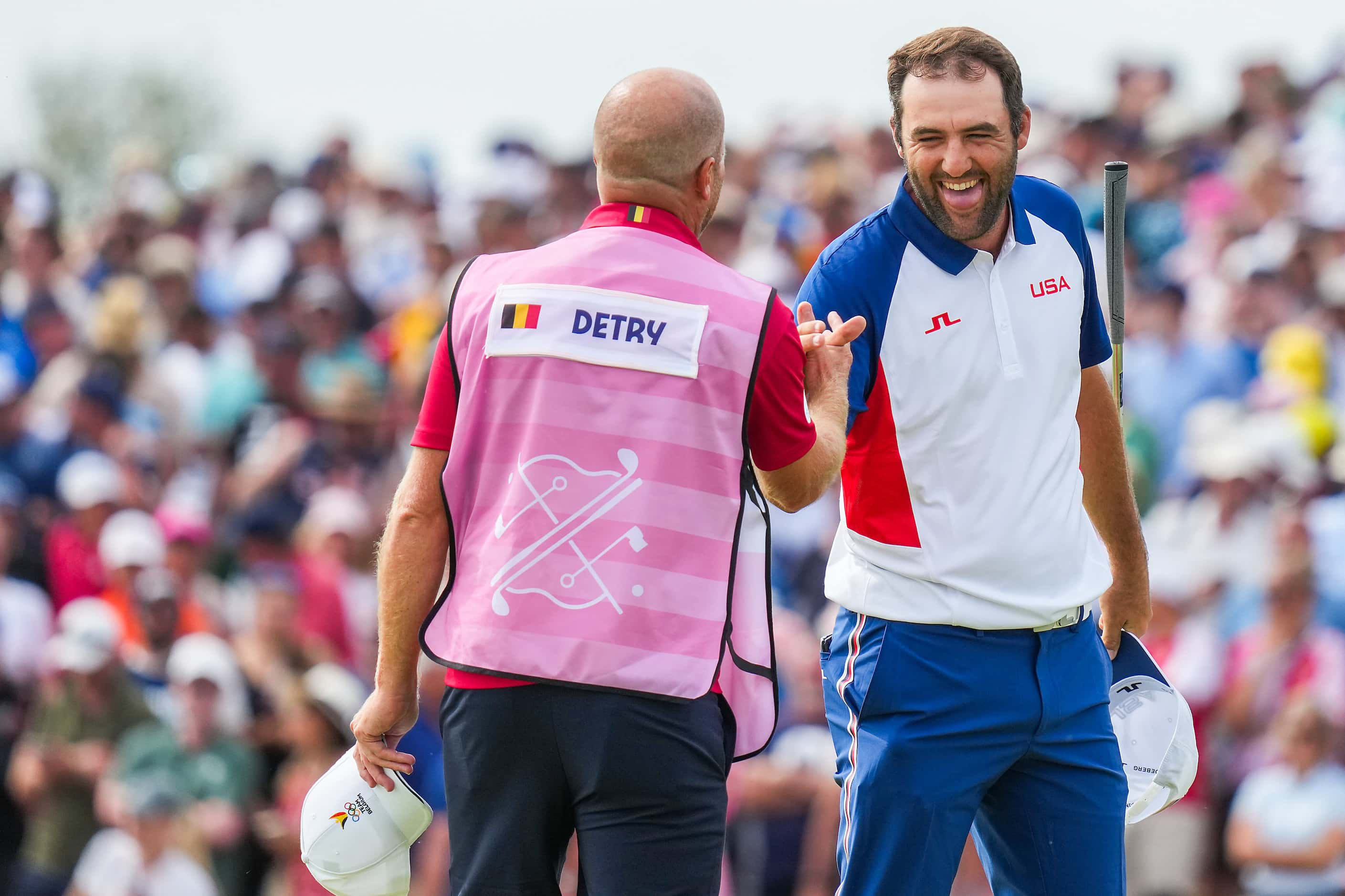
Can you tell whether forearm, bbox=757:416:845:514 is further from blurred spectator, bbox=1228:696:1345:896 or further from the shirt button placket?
blurred spectator, bbox=1228:696:1345:896

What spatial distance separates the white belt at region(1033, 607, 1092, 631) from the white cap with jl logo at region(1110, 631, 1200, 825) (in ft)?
1.05

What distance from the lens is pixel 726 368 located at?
3.31m

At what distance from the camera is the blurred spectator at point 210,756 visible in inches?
301

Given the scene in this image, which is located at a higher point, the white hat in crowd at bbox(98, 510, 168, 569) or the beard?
the beard

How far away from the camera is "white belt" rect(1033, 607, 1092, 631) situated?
11.9 feet

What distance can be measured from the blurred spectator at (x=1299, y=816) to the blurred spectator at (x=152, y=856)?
4.24 m

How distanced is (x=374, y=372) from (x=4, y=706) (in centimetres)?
263

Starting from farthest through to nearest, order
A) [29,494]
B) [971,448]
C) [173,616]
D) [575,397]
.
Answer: [29,494] < [173,616] < [971,448] < [575,397]

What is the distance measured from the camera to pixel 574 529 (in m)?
3.29

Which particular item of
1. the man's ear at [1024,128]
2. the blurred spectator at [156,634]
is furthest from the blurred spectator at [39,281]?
the man's ear at [1024,128]

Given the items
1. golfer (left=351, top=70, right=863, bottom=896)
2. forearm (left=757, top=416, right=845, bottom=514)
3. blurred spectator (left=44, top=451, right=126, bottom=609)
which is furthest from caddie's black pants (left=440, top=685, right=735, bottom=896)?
blurred spectator (left=44, top=451, right=126, bottom=609)

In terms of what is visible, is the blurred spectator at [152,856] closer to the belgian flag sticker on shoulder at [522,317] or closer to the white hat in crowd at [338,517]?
the white hat in crowd at [338,517]

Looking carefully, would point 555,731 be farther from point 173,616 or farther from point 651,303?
point 173,616

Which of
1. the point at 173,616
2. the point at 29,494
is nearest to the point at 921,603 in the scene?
the point at 173,616
